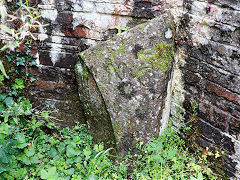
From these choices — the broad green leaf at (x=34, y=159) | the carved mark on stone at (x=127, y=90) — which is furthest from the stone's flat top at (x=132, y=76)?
the broad green leaf at (x=34, y=159)

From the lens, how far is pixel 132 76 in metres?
2.15

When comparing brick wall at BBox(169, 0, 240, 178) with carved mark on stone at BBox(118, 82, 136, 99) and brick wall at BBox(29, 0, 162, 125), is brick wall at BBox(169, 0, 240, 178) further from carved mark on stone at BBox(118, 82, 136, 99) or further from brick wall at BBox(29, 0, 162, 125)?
carved mark on stone at BBox(118, 82, 136, 99)

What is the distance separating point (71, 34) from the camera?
2430 millimetres

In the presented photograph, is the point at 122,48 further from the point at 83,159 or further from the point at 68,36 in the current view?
the point at 83,159

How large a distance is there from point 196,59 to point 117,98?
0.87 m

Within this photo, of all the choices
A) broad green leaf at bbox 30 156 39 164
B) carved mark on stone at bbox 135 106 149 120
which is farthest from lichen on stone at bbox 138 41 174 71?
broad green leaf at bbox 30 156 39 164

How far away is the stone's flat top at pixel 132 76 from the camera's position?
2.14 metres

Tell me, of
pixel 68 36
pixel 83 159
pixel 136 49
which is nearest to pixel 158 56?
pixel 136 49

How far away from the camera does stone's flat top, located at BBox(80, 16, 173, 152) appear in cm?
214

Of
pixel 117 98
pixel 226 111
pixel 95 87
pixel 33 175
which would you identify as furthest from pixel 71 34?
pixel 226 111

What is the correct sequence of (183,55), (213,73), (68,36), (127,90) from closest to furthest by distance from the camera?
(213,73), (127,90), (183,55), (68,36)

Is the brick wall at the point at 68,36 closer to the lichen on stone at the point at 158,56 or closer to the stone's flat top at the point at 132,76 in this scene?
the stone's flat top at the point at 132,76

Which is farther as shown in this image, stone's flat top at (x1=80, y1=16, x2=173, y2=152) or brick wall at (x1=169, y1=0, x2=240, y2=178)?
stone's flat top at (x1=80, y1=16, x2=173, y2=152)

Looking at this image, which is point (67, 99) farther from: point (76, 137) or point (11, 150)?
point (11, 150)
